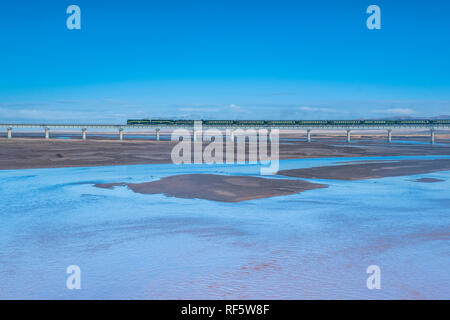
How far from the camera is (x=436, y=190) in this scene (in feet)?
57.6

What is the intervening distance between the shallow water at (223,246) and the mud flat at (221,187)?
3.99 ft

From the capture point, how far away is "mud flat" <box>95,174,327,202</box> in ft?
52.0

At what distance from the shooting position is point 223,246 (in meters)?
8.93

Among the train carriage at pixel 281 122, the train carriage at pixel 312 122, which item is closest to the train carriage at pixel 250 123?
the train carriage at pixel 281 122

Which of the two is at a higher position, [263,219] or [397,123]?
[397,123]

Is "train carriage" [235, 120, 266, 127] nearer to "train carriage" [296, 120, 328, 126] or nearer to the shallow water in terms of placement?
"train carriage" [296, 120, 328, 126]

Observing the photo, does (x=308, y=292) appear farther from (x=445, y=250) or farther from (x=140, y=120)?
(x=140, y=120)

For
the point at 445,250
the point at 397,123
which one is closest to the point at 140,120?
the point at 397,123

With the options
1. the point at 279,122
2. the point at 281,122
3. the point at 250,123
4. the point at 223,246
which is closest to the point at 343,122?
the point at 281,122

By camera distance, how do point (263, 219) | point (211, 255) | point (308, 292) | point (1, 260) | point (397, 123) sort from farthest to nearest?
point (397, 123) → point (263, 219) → point (211, 255) → point (1, 260) → point (308, 292)

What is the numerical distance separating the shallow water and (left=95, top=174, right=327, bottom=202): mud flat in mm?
1217

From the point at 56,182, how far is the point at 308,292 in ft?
55.6

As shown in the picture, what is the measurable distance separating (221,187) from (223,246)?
9.04 metres

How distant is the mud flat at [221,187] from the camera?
623 inches
